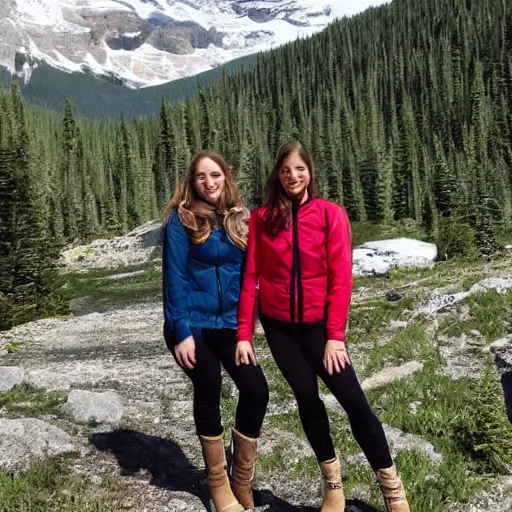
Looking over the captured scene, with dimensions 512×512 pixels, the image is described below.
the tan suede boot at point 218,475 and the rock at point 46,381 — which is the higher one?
the tan suede boot at point 218,475

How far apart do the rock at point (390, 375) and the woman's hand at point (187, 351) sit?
531cm

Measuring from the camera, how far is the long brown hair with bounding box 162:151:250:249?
4.81 meters

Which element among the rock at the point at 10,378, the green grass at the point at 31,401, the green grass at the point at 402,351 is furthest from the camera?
the green grass at the point at 402,351

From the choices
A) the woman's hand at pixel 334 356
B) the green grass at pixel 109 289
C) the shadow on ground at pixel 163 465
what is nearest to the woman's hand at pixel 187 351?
the woman's hand at pixel 334 356

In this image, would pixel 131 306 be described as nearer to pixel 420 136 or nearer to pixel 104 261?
pixel 104 261

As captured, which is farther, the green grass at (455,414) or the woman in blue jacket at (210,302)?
the green grass at (455,414)

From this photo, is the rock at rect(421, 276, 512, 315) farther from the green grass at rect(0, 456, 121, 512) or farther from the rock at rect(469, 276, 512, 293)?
the green grass at rect(0, 456, 121, 512)

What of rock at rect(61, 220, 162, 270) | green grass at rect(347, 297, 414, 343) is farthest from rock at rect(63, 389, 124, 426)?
rock at rect(61, 220, 162, 270)

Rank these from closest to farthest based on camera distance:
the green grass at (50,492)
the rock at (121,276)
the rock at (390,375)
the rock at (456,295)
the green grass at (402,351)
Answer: the green grass at (50,492) → the rock at (390,375) → the green grass at (402,351) → the rock at (456,295) → the rock at (121,276)

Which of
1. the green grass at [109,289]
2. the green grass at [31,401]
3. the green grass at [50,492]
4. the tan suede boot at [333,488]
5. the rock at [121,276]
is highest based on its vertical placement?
the tan suede boot at [333,488]

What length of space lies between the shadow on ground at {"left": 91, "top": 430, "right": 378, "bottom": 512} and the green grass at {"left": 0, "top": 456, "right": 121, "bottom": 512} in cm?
56

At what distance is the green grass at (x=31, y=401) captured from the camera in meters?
8.79

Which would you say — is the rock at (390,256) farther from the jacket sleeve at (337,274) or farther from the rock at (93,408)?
the jacket sleeve at (337,274)

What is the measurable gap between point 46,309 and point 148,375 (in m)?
14.0
